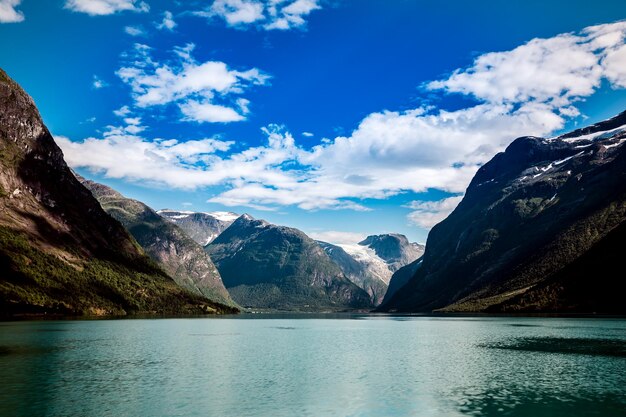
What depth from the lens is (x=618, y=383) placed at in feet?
211

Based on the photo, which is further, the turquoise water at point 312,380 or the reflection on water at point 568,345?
the reflection on water at point 568,345

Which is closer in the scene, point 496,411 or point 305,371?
point 496,411

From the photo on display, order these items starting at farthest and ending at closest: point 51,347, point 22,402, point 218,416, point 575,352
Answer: point 51,347 < point 575,352 < point 22,402 < point 218,416

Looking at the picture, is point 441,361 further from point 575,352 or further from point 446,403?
point 446,403

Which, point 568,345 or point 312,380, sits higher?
point 568,345

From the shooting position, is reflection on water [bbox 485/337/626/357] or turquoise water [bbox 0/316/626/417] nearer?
turquoise water [bbox 0/316/626/417]

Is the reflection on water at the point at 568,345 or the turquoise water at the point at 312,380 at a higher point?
the reflection on water at the point at 568,345

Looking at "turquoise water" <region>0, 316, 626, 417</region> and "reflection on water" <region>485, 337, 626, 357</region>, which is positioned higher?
"reflection on water" <region>485, 337, 626, 357</region>

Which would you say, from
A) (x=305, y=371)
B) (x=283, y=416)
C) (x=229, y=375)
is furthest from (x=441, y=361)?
(x=283, y=416)

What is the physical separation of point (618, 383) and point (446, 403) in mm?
26629

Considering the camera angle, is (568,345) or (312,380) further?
(568,345)

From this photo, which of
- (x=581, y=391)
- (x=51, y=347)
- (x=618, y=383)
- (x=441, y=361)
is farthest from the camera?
(x=51, y=347)

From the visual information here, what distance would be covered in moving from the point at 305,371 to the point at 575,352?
57.5 metres

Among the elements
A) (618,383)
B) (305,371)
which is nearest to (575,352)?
(618,383)
